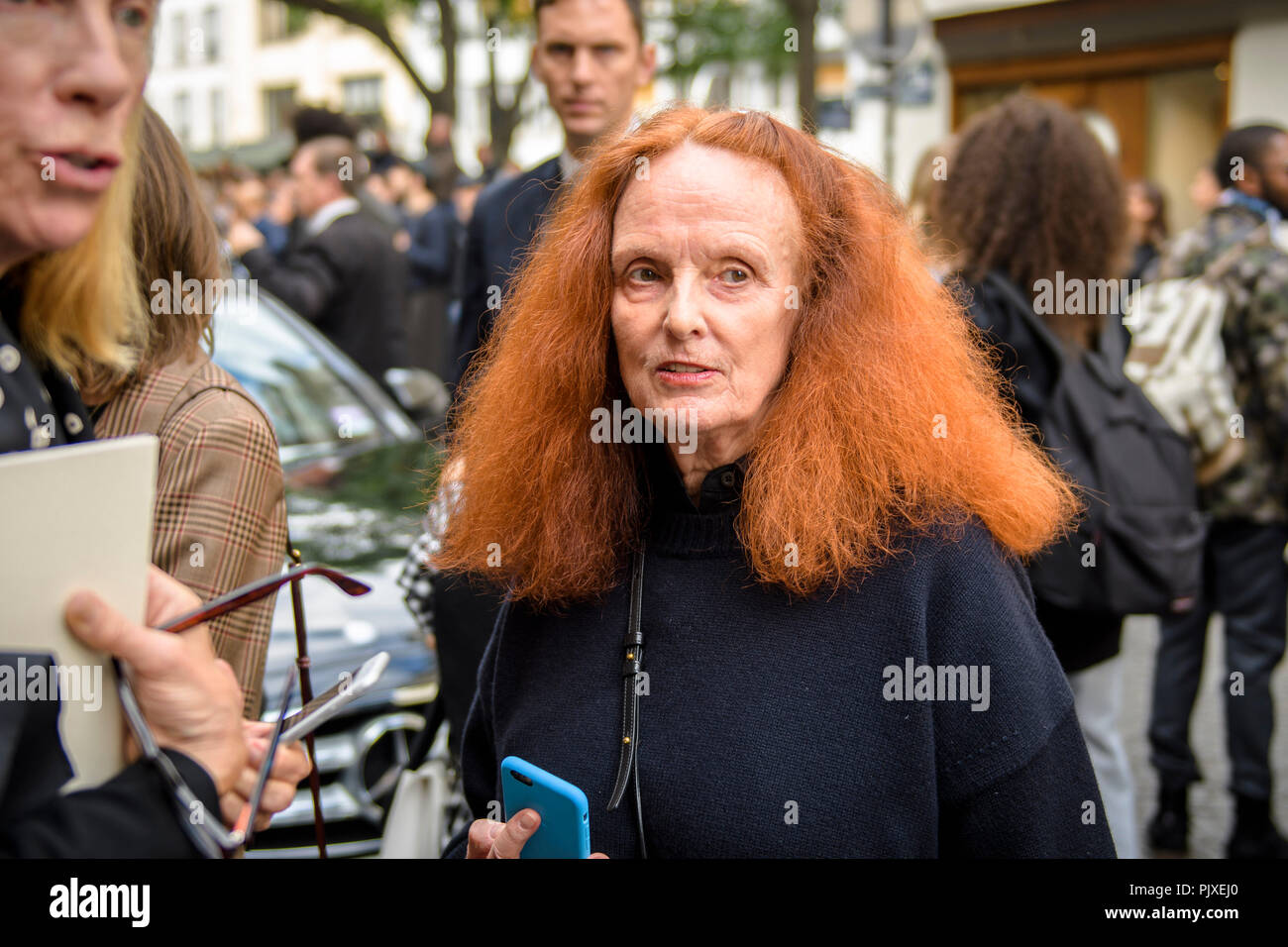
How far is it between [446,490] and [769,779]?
0.94 metres

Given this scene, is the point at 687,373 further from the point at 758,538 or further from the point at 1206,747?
the point at 1206,747

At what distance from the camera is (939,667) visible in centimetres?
177

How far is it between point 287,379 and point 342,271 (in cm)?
210

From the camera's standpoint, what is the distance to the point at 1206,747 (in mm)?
5512

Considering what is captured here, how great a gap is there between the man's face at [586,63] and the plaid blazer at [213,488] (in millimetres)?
1950

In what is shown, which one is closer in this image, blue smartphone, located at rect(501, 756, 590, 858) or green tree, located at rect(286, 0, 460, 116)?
blue smartphone, located at rect(501, 756, 590, 858)

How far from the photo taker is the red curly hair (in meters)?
1.89

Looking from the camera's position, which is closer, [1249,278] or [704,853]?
[704,853]

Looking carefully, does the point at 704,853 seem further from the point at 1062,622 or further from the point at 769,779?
the point at 1062,622

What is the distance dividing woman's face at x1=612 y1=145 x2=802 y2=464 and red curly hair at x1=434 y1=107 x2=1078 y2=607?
0.12 ft

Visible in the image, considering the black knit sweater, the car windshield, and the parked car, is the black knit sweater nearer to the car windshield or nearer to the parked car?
Answer: the parked car

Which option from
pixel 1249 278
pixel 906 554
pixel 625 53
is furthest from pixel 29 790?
pixel 1249 278

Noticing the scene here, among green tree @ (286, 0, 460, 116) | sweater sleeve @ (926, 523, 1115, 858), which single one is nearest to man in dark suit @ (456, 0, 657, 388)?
sweater sleeve @ (926, 523, 1115, 858)

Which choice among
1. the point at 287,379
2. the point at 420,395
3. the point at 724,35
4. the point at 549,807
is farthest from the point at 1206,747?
the point at 724,35
